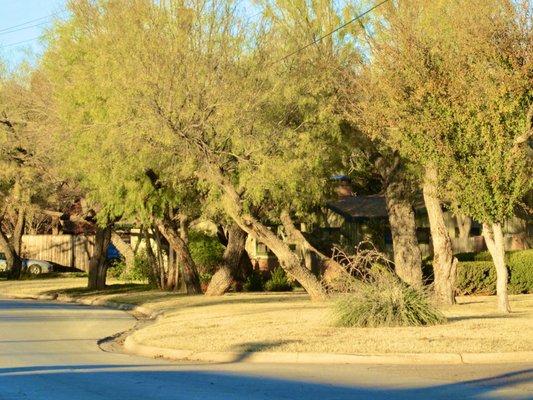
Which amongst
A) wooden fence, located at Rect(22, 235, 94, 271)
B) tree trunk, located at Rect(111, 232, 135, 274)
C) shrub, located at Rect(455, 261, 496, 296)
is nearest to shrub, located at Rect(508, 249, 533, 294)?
shrub, located at Rect(455, 261, 496, 296)

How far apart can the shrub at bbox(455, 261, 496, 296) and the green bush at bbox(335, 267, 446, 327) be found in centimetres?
1170

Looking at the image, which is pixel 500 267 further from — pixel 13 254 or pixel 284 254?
pixel 13 254

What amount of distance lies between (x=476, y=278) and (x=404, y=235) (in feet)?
11.9

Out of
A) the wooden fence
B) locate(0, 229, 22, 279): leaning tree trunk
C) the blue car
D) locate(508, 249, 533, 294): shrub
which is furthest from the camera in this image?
the wooden fence

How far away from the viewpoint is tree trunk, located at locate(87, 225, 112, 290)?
122 feet

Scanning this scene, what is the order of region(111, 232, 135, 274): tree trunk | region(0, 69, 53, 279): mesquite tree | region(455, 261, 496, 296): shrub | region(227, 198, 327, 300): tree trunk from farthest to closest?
1. region(111, 232, 135, 274): tree trunk
2. region(0, 69, 53, 279): mesquite tree
3. region(455, 261, 496, 296): shrub
4. region(227, 198, 327, 300): tree trunk

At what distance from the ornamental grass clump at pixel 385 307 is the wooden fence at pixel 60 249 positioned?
38195 millimetres

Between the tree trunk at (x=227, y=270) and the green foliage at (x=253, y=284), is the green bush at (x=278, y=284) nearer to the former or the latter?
the green foliage at (x=253, y=284)

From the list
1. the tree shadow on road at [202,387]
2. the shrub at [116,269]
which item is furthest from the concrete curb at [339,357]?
the shrub at [116,269]

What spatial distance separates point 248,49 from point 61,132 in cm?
687

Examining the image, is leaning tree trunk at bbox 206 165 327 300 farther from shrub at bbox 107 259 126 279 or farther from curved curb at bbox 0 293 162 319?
shrub at bbox 107 259 126 279

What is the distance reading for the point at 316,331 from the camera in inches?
711

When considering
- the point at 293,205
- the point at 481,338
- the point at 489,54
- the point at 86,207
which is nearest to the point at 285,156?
the point at 293,205

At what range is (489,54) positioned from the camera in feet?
68.5
